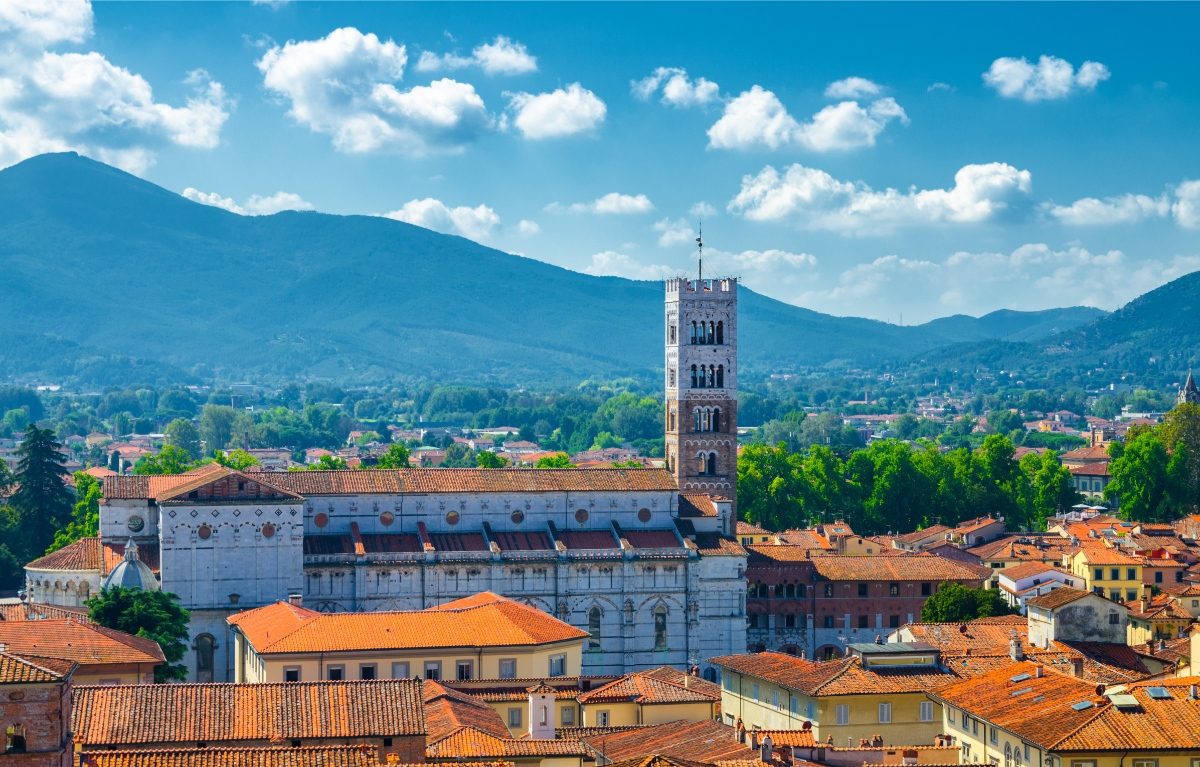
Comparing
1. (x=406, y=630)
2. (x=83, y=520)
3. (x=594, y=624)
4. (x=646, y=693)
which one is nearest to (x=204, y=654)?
(x=406, y=630)

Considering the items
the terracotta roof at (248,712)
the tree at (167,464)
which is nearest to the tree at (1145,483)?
the tree at (167,464)

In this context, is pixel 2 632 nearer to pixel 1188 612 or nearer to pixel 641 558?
pixel 641 558

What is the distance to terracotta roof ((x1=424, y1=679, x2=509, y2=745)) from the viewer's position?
4556 centimetres

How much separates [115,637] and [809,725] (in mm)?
22092

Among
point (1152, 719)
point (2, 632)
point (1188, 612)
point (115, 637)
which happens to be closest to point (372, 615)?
point (115, 637)

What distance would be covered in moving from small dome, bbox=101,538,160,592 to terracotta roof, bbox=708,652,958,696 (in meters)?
26.1

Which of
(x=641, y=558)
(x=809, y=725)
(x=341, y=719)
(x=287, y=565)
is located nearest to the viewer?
(x=341, y=719)

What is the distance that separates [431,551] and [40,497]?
39.6 meters

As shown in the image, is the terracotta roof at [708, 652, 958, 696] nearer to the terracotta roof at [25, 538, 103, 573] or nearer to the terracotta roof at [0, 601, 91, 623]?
the terracotta roof at [0, 601, 91, 623]

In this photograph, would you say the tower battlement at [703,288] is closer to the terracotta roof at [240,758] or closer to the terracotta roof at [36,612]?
the terracotta roof at [36,612]

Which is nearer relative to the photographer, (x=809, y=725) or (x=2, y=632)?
(x=809, y=725)

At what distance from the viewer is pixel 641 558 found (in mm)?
83125

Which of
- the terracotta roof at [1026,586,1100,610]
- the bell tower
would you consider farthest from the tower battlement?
the terracotta roof at [1026,586,1100,610]

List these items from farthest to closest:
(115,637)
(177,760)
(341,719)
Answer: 1. (115,637)
2. (341,719)
3. (177,760)
